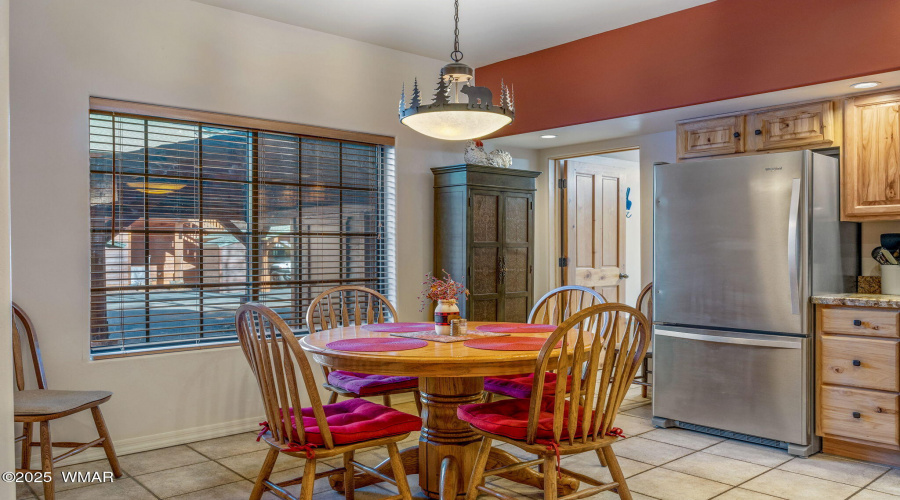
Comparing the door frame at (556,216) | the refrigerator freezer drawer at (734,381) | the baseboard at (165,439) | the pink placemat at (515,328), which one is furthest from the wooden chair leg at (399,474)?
the door frame at (556,216)

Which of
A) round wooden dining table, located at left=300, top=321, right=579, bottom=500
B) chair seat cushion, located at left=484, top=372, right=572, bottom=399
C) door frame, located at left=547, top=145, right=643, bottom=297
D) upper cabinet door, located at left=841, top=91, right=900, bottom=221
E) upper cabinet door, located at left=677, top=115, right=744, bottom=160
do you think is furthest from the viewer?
door frame, located at left=547, top=145, right=643, bottom=297

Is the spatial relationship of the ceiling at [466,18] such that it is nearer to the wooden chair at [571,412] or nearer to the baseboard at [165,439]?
the wooden chair at [571,412]

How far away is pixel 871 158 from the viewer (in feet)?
11.1

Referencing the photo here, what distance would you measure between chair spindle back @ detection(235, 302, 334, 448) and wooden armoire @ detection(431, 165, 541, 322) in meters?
2.31

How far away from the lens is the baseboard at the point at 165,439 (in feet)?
10.6

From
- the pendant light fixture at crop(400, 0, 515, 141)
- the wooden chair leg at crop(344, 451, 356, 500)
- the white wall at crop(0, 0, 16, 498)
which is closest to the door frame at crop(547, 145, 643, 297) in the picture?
the pendant light fixture at crop(400, 0, 515, 141)

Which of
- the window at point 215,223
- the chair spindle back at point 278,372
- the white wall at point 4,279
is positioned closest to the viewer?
the white wall at point 4,279

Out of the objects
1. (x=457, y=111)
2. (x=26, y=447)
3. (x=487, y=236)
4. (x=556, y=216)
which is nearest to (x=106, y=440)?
(x=26, y=447)

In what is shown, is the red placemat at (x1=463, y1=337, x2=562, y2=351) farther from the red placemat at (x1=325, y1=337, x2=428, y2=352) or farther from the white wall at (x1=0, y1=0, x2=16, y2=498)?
the white wall at (x1=0, y1=0, x2=16, y2=498)

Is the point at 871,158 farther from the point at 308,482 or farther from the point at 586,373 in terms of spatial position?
the point at 308,482

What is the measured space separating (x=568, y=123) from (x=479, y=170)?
69 cm

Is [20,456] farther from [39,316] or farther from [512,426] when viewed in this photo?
[512,426]

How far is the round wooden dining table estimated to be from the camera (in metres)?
2.24

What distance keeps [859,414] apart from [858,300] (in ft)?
1.86
